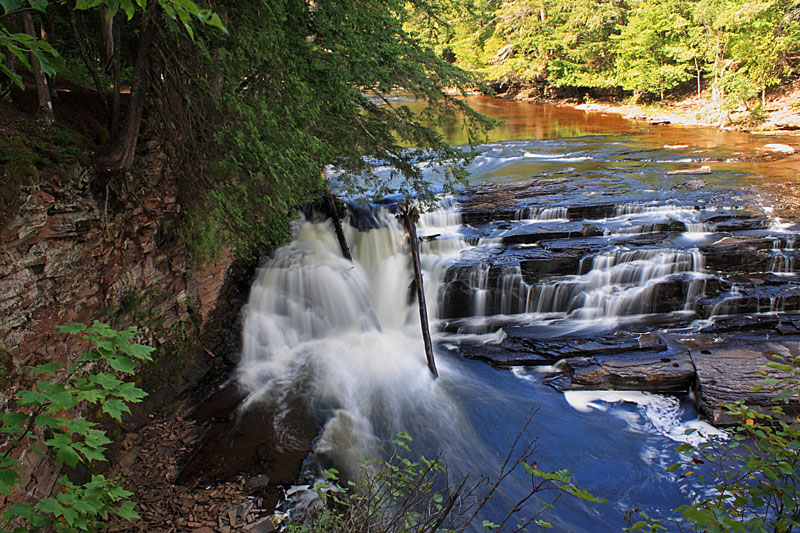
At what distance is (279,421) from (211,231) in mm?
2635

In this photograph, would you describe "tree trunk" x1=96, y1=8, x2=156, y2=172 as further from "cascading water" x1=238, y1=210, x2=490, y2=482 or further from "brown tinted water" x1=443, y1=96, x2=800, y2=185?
"brown tinted water" x1=443, y1=96, x2=800, y2=185

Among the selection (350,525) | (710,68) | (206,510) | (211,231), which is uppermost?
(710,68)

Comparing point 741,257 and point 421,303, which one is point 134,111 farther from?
point 741,257

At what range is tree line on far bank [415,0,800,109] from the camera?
65.5ft

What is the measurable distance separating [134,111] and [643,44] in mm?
26532

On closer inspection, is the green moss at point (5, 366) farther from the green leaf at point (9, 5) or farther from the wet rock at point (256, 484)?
the green leaf at point (9, 5)

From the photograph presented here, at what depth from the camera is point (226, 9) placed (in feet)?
16.2

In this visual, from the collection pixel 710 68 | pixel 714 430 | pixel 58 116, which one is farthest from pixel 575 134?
pixel 58 116

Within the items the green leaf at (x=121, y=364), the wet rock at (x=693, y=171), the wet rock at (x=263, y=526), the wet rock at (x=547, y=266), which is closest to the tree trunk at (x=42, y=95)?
the green leaf at (x=121, y=364)

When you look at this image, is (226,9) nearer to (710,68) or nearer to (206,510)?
(206,510)

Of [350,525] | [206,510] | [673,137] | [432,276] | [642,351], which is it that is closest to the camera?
[350,525]

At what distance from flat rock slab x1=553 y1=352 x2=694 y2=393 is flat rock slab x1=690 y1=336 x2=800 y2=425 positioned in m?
0.22

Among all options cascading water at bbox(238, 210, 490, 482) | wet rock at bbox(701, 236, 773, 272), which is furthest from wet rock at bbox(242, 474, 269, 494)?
wet rock at bbox(701, 236, 773, 272)

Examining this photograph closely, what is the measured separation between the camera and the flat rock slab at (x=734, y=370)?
6562mm
